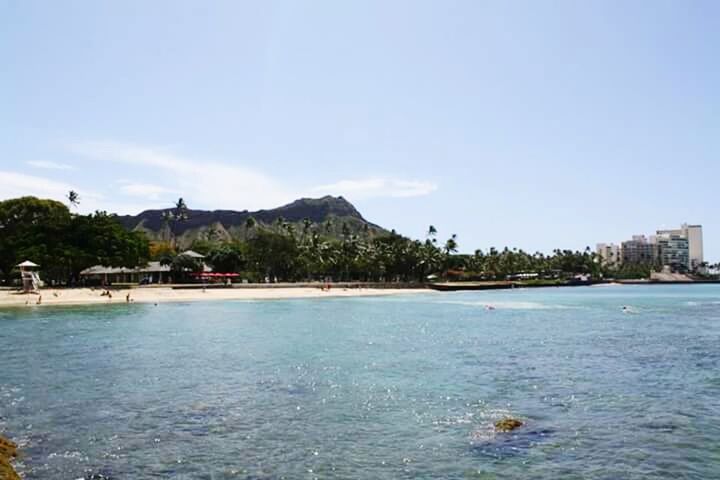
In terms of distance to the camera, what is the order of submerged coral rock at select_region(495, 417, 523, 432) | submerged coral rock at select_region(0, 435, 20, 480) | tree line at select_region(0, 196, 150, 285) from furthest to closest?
tree line at select_region(0, 196, 150, 285)
submerged coral rock at select_region(495, 417, 523, 432)
submerged coral rock at select_region(0, 435, 20, 480)

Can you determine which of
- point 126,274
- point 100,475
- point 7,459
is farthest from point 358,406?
point 126,274

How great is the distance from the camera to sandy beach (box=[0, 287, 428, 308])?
69.6m

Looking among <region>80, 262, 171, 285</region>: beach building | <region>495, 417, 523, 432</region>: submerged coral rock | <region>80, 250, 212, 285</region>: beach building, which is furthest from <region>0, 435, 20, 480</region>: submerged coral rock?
<region>80, 250, 212, 285</region>: beach building

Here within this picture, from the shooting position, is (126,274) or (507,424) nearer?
Answer: (507,424)

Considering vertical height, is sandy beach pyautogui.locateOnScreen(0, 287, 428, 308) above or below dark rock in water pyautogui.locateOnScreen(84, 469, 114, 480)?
above

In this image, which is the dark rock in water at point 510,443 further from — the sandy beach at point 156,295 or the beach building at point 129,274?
the beach building at point 129,274

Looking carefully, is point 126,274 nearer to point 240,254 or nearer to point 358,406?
point 240,254

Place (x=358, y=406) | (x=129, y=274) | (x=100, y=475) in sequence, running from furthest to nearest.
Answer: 1. (x=129, y=274)
2. (x=358, y=406)
3. (x=100, y=475)

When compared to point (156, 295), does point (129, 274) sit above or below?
above

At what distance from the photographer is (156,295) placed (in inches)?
3236

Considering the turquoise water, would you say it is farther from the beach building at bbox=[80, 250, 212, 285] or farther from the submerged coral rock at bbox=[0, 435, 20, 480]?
the beach building at bbox=[80, 250, 212, 285]

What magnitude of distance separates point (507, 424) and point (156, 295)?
73.3 metres

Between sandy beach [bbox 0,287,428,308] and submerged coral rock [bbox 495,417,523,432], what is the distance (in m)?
61.2

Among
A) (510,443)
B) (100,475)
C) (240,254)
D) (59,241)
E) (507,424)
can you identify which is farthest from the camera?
(240,254)
